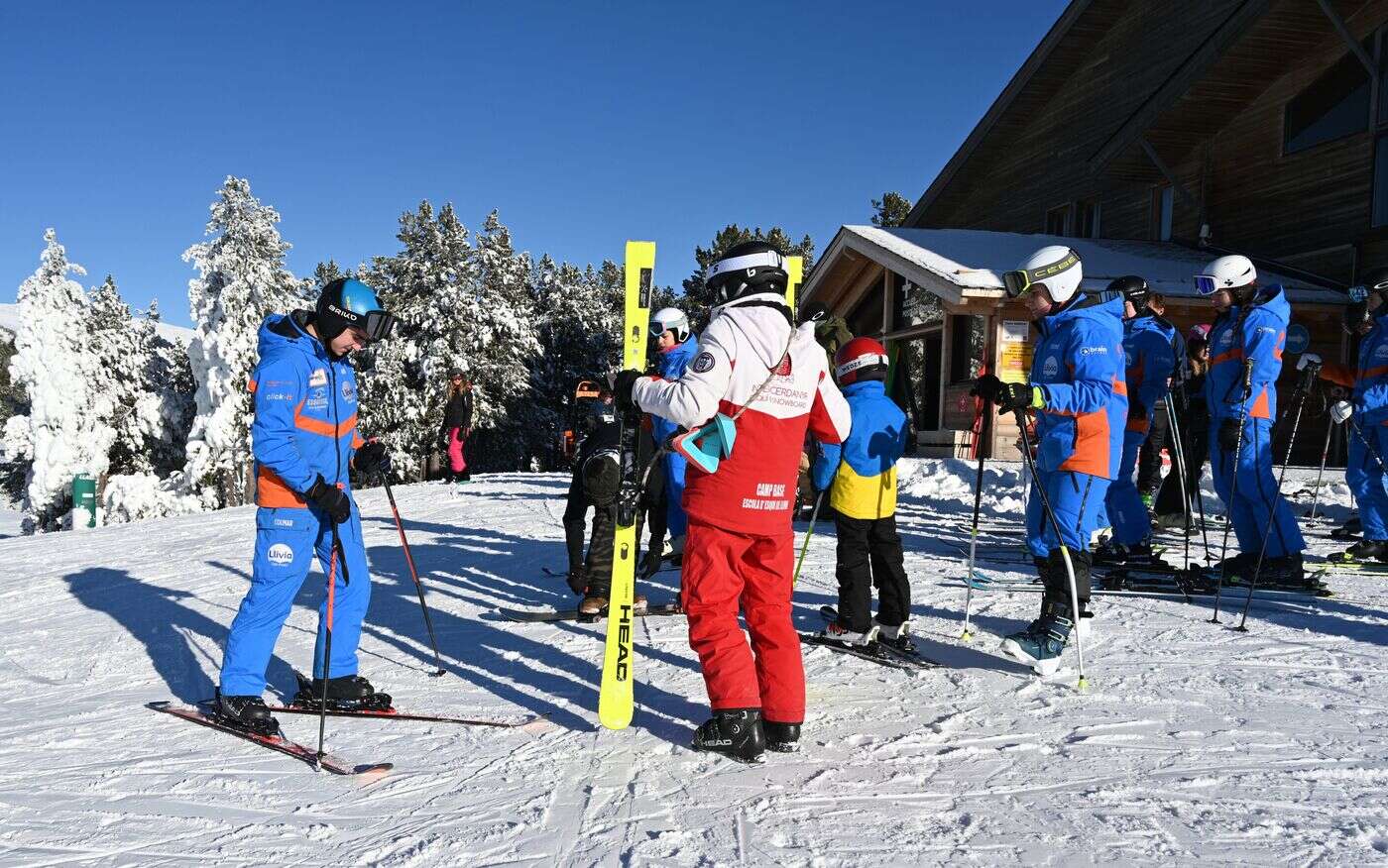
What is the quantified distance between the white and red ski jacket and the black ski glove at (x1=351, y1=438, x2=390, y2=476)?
1634mm

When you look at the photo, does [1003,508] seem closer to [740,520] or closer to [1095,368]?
[1095,368]

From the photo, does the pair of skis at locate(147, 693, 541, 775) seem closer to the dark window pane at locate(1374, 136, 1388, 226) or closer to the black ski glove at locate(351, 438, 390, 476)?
the black ski glove at locate(351, 438, 390, 476)

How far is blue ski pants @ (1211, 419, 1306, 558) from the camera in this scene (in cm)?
597

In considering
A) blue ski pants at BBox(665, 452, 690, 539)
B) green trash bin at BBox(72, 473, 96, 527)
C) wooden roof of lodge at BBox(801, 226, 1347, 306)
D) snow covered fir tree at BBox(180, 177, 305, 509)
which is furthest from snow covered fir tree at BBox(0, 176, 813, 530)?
blue ski pants at BBox(665, 452, 690, 539)

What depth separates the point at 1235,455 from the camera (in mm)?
6098

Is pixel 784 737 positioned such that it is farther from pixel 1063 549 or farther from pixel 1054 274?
pixel 1054 274

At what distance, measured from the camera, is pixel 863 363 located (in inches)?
183

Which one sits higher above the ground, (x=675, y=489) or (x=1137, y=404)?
(x=1137, y=404)

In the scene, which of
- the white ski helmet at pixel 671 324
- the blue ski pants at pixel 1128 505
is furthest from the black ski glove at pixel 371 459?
the blue ski pants at pixel 1128 505

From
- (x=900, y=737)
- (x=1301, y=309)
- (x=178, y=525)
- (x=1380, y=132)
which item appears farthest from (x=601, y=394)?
(x=1380, y=132)

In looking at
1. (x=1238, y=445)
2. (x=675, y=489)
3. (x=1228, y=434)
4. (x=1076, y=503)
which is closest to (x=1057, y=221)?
(x=1228, y=434)

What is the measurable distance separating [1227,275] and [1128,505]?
190 centimetres

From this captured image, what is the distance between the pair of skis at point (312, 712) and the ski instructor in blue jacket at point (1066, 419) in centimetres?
255

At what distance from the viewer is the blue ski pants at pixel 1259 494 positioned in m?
5.97
